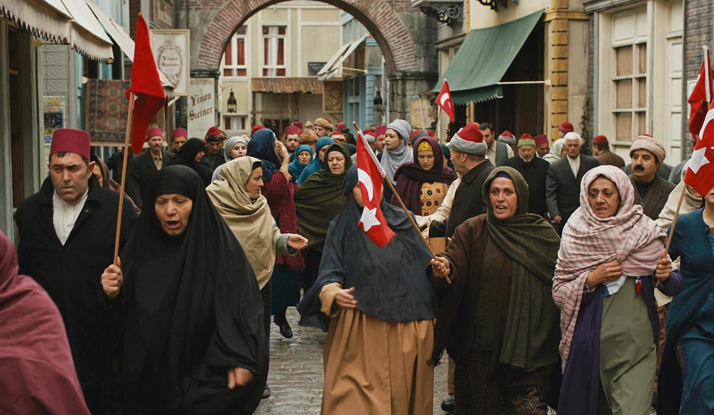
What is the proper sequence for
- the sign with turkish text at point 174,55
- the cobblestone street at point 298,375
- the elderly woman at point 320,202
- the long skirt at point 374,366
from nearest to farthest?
the long skirt at point 374,366, the cobblestone street at point 298,375, the elderly woman at point 320,202, the sign with turkish text at point 174,55

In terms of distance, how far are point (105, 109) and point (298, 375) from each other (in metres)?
5.29

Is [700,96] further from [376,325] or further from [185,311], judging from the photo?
[185,311]

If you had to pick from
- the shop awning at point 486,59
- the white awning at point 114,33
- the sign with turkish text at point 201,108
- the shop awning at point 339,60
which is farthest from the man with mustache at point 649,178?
the shop awning at point 339,60

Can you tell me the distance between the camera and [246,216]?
7.82m

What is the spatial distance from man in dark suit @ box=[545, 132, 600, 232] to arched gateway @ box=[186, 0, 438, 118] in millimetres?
17393

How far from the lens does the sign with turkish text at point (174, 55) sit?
67.7 ft

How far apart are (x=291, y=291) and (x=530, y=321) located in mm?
4330

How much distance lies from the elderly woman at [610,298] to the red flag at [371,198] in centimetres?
97

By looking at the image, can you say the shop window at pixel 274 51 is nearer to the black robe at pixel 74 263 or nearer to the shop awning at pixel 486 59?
the shop awning at pixel 486 59

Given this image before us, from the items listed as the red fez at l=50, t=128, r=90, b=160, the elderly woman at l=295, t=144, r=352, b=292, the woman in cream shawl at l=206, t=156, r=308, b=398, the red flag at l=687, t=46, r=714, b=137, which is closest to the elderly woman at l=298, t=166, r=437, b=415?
the red fez at l=50, t=128, r=90, b=160

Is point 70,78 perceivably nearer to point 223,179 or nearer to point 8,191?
point 8,191

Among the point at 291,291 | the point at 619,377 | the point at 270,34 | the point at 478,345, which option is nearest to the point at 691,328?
the point at 619,377

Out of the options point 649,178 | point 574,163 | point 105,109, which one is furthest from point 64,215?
point 574,163

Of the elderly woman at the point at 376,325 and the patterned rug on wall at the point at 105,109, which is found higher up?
the patterned rug on wall at the point at 105,109
